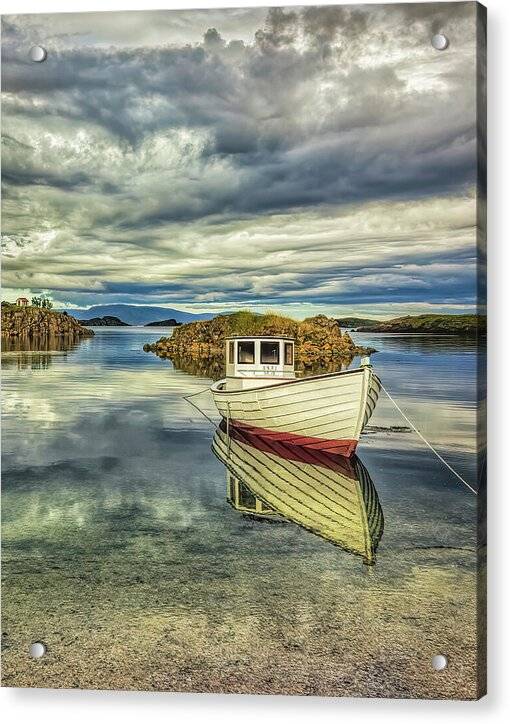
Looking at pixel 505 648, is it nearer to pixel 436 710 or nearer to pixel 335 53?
pixel 436 710

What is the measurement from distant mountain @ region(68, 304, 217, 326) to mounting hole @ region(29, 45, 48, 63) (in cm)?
112

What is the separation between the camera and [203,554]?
12.0ft

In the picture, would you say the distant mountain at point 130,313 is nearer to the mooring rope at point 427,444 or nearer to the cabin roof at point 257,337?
the cabin roof at point 257,337

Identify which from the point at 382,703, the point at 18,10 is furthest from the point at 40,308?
the point at 382,703

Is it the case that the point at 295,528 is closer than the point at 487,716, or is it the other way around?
the point at 487,716

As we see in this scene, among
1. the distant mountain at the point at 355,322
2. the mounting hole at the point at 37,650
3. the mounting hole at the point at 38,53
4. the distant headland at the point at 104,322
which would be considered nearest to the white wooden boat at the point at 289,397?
the distant mountain at the point at 355,322

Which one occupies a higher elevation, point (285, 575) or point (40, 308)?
point (40, 308)

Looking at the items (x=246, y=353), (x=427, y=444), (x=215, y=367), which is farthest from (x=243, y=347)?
(x=427, y=444)

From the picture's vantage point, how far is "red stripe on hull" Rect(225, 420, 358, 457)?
3850 mm

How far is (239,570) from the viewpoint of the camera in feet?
11.8

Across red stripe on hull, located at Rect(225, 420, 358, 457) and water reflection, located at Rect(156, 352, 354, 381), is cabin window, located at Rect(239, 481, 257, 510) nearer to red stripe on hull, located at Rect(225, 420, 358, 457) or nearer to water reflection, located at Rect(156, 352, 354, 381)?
red stripe on hull, located at Rect(225, 420, 358, 457)

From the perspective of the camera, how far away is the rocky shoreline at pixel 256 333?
3.80m

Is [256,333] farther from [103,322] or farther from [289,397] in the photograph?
[103,322]

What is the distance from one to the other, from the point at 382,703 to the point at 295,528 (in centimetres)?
78
